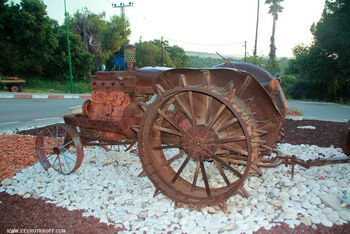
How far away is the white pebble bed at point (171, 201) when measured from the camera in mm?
2818

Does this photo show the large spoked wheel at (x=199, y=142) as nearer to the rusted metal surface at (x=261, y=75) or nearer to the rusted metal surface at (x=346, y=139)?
the rusted metal surface at (x=261, y=75)

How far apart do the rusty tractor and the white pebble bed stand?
18 cm

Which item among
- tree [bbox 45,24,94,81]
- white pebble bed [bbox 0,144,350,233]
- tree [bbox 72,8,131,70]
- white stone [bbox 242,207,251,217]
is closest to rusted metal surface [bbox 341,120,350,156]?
white pebble bed [bbox 0,144,350,233]

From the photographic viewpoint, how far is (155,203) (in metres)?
3.24

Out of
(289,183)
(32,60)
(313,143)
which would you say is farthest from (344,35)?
(32,60)

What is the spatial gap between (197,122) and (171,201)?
985 millimetres

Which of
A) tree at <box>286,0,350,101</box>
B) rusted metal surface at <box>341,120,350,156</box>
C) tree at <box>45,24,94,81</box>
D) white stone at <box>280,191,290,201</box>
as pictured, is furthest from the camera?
tree at <box>45,24,94,81</box>

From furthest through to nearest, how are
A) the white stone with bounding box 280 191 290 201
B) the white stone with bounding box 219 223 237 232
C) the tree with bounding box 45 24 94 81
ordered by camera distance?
the tree with bounding box 45 24 94 81, the white stone with bounding box 280 191 290 201, the white stone with bounding box 219 223 237 232

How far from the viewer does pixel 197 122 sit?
131 inches

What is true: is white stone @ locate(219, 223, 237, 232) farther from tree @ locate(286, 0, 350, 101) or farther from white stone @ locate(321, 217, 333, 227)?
tree @ locate(286, 0, 350, 101)

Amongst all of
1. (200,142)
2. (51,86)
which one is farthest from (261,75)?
(51,86)

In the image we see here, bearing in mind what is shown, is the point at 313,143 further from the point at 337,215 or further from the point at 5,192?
the point at 5,192

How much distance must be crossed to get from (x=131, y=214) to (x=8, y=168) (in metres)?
2.58

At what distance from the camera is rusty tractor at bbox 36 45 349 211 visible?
9.20 ft
